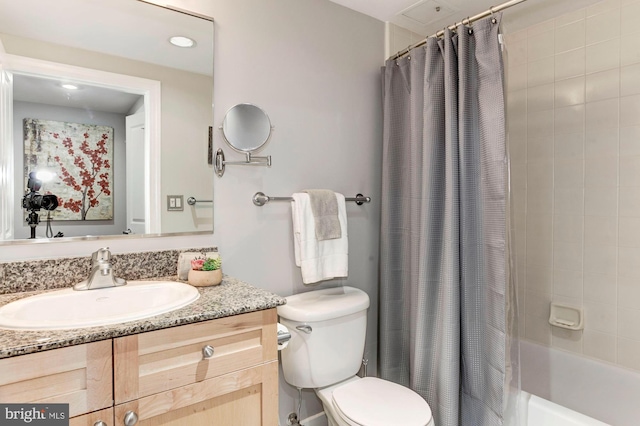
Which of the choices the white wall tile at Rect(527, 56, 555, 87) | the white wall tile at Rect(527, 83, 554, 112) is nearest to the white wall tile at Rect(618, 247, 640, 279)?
the white wall tile at Rect(527, 83, 554, 112)

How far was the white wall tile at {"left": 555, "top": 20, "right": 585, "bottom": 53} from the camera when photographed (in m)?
2.04

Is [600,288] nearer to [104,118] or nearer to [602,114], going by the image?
[602,114]

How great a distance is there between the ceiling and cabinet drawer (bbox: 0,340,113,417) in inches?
75.0

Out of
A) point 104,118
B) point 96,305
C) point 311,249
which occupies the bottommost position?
point 96,305

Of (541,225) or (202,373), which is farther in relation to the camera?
(541,225)

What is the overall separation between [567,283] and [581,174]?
624mm

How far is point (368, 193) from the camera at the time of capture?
2.11m

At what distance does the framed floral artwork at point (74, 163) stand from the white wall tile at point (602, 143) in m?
2.35

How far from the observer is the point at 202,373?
103cm

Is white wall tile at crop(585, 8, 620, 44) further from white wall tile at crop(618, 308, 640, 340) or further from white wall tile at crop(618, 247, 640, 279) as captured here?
white wall tile at crop(618, 308, 640, 340)

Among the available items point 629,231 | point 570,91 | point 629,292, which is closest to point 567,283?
point 629,292

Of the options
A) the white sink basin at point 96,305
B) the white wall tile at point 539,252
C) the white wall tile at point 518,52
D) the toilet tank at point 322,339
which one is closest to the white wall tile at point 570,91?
the white wall tile at point 518,52

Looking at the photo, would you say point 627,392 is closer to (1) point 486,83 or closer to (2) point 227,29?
(1) point 486,83

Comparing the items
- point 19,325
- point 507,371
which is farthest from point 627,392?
point 19,325
